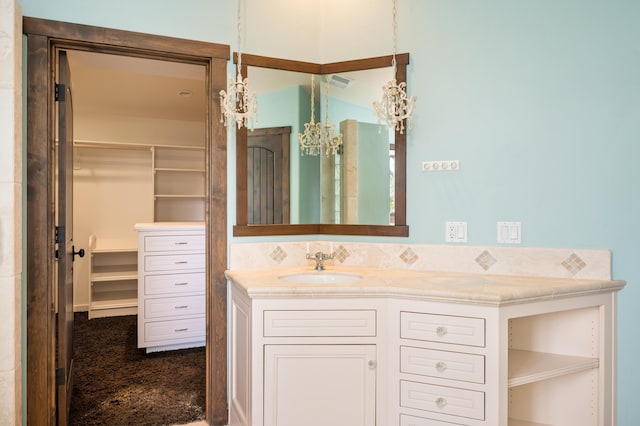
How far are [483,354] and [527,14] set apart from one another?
1692mm

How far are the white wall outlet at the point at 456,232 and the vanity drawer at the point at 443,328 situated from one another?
2.07 feet

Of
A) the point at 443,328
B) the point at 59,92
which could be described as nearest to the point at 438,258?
the point at 443,328

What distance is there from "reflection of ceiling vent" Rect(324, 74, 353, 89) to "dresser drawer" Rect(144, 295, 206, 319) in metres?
2.25

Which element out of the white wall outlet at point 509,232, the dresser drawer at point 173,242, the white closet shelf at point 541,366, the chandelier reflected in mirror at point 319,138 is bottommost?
the white closet shelf at point 541,366

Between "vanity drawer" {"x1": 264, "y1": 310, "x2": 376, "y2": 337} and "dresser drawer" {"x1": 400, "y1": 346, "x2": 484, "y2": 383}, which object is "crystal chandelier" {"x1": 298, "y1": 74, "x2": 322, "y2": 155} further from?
"dresser drawer" {"x1": 400, "y1": 346, "x2": 484, "y2": 383}

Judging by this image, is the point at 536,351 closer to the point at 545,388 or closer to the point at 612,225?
the point at 545,388

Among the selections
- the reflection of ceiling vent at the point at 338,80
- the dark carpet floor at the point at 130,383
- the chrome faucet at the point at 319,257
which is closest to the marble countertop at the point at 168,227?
the dark carpet floor at the point at 130,383

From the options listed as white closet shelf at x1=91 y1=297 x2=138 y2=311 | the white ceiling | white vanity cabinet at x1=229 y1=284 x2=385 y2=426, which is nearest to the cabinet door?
white vanity cabinet at x1=229 y1=284 x2=385 y2=426

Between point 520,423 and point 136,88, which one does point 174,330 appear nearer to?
point 136,88

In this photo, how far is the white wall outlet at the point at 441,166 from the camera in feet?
7.82

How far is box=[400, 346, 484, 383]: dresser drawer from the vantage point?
5.95 feet

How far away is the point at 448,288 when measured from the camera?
1.89 metres

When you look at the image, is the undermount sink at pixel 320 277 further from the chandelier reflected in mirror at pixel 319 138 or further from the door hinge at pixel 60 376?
the door hinge at pixel 60 376

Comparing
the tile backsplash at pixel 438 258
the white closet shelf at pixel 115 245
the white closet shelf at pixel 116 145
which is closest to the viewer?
the tile backsplash at pixel 438 258
